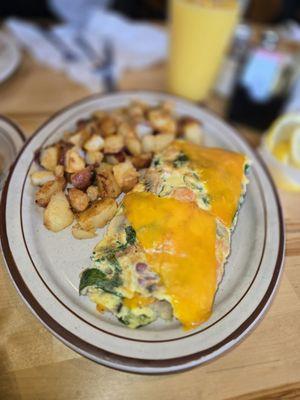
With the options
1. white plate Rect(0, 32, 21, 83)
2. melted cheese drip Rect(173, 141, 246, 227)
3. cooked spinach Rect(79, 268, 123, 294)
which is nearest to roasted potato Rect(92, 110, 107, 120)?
melted cheese drip Rect(173, 141, 246, 227)

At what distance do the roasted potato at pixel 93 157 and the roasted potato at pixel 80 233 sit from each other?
0.56ft

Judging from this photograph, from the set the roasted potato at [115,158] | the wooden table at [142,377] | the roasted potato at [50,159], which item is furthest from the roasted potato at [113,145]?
the wooden table at [142,377]

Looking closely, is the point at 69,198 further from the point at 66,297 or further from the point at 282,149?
the point at 282,149

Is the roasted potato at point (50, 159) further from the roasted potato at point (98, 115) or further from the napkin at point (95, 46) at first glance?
the napkin at point (95, 46)

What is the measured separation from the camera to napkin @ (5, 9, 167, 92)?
1239mm

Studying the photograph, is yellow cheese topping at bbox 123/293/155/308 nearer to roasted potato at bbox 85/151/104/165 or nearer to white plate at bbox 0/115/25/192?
roasted potato at bbox 85/151/104/165

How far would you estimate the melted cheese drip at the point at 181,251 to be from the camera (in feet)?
2.08

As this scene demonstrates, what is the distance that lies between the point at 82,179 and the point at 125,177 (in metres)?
0.09

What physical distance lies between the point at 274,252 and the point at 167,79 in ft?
2.53

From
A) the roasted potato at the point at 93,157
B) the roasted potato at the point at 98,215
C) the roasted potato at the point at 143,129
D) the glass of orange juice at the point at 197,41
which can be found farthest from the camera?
the glass of orange juice at the point at 197,41

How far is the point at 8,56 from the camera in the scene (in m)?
1.17

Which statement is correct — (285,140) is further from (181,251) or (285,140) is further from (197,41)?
(181,251)

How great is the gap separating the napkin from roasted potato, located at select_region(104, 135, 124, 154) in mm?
393

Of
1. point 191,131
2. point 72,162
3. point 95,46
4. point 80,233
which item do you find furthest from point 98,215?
point 95,46
